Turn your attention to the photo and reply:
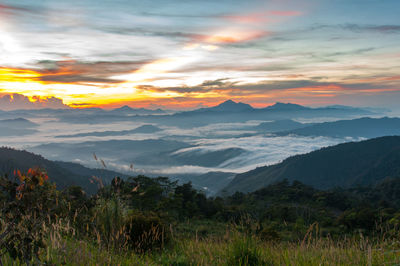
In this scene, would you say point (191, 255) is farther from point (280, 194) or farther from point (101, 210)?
point (280, 194)

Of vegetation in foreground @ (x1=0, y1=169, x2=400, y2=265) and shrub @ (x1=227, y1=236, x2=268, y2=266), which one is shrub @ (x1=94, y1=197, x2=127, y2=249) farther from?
shrub @ (x1=227, y1=236, x2=268, y2=266)

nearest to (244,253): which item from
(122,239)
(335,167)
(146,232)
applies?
(122,239)

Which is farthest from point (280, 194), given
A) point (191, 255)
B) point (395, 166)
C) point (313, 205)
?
point (395, 166)

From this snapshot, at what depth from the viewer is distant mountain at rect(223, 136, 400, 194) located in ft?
486

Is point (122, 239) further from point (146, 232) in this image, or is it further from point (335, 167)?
point (335, 167)

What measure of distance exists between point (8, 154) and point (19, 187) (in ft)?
424

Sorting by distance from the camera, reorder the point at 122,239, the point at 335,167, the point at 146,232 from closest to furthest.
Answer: the point at 122,239
the point at 146,232
the point at 335,167

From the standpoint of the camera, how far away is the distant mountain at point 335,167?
148250 millimetres

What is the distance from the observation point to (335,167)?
164750 mm

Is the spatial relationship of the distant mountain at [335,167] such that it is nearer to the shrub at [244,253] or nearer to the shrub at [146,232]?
the shrub at [146,232]

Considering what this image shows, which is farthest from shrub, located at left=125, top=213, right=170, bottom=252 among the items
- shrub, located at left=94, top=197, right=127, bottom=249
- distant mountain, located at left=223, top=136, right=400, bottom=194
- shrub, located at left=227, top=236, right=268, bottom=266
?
distant mountain, located at left=223, top=136, right=400, bottom=194

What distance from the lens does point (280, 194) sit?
152 ft

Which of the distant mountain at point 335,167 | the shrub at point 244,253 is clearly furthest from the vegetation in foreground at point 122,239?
the distant mountain at point 335,167

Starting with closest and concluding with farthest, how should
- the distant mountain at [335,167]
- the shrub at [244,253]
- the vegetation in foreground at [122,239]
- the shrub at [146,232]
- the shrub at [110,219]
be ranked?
the vegetation in foreground at [122,239]
the shrub at [244,253]
the shrub at [110,219]
the shrub at [146,232]
the distant mountain at [335,167]
